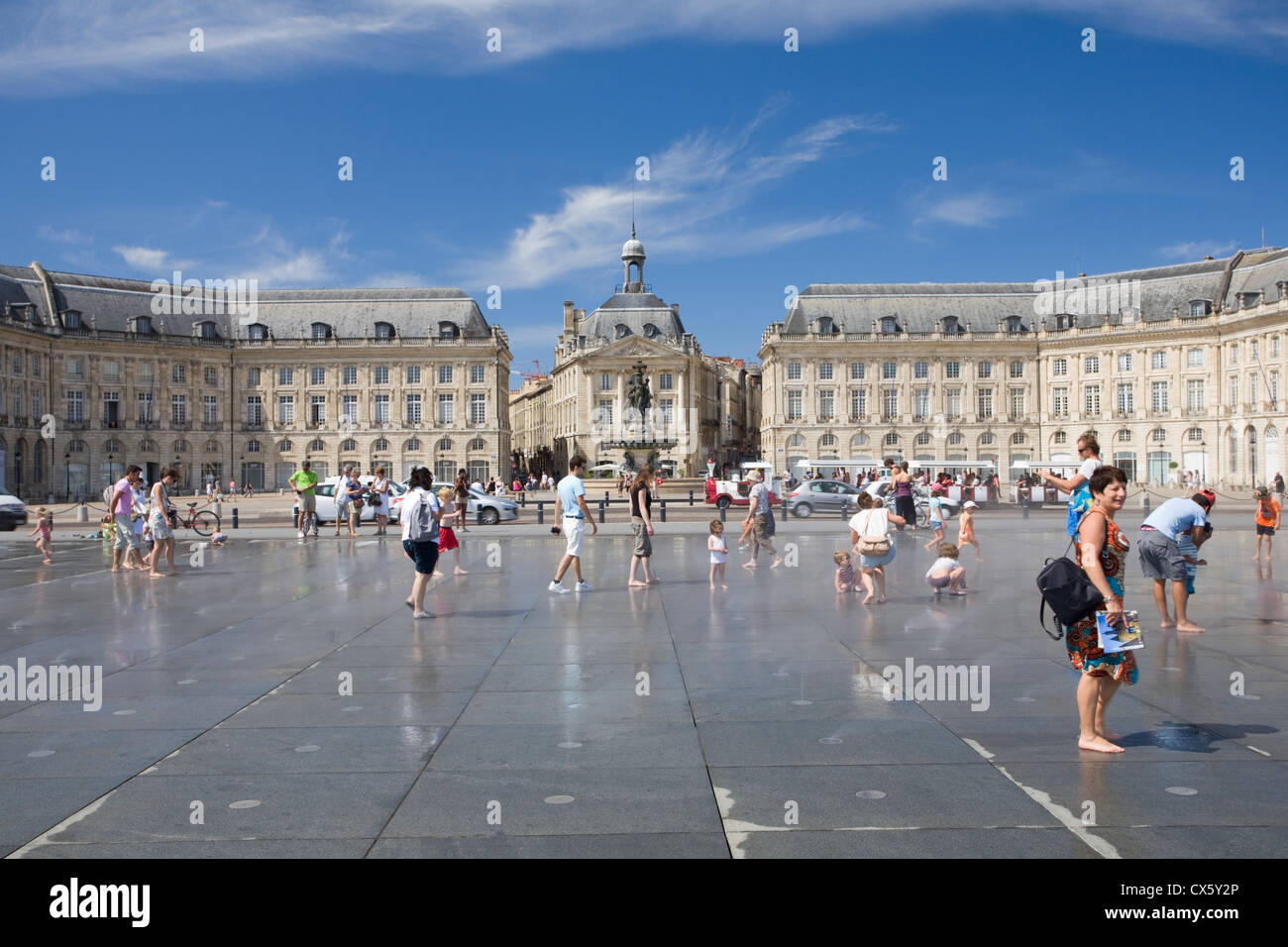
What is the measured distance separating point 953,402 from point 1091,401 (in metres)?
10.1

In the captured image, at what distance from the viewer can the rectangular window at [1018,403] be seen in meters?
83.2

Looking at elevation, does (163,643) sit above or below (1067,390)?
below

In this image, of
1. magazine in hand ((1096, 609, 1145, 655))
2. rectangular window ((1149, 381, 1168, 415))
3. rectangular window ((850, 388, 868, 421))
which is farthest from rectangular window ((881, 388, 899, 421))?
magazine in hand ((1096, 609, 1145, 655))

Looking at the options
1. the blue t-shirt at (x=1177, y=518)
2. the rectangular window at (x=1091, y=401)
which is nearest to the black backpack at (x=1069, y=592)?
the blue t-shirt at (x=1177, y=518)

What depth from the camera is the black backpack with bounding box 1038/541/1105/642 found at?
6039mm

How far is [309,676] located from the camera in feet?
28.6

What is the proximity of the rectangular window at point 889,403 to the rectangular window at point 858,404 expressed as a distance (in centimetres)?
134

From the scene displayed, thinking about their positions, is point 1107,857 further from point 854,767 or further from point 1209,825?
point 854,767

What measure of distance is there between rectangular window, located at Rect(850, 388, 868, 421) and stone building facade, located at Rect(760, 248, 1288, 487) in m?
0.08

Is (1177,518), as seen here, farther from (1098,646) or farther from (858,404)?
(858,404)

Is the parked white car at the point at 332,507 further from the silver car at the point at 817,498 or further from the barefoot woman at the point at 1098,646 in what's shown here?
the barefoot woman at the point at 1098,646

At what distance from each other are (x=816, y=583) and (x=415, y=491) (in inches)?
237

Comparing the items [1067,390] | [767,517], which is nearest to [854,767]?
[767,517]

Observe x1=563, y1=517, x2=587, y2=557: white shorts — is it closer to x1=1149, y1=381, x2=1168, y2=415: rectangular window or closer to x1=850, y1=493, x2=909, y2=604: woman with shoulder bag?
x1=850, y1=493, x2=909, y2=604: woman with shoulder bag
